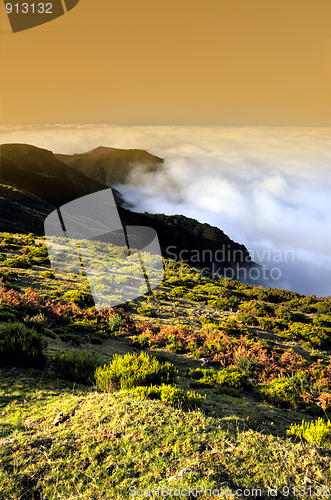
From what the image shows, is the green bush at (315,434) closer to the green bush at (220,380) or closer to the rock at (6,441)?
the green bush at (220,380)

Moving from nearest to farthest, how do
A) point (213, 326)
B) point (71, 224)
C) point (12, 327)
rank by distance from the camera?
point (12, 327)
point (213, 326)
point (71, 224)

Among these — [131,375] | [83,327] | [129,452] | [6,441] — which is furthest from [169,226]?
[129,452]

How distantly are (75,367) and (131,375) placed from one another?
1777 mm

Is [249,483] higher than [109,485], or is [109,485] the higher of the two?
[109,485]

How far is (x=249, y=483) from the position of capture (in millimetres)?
3275

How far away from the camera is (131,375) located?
6254 millimetres

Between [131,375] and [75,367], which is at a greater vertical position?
[131,375]

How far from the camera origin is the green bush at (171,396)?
523 centimetres

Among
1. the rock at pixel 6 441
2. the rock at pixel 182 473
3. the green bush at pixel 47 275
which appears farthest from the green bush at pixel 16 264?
the rock at pixel 182 473

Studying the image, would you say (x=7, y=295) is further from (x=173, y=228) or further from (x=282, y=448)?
(x=173, y=228)

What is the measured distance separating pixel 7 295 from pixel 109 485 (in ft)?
36.7

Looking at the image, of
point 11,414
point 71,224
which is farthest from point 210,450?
point 71,224

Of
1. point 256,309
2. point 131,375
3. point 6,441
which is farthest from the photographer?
point 256,309

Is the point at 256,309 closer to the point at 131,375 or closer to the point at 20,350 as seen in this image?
the point at 131,375
